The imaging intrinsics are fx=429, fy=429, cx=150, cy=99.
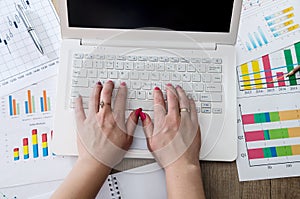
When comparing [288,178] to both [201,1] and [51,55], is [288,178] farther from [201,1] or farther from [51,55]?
[51,55]

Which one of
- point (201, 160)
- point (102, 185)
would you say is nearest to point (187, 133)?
point (201, 160)

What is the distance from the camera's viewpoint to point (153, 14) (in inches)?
31.1

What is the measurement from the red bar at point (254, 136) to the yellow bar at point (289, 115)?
51mm

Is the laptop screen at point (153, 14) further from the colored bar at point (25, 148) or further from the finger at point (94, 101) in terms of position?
the colored bar at point (25, 148)

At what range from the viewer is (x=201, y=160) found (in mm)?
809

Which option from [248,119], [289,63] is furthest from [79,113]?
[289,63]

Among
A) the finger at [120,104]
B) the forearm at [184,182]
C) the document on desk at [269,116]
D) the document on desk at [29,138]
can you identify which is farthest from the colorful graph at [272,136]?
the document on desk at [29,138]

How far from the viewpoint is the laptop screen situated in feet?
2.55

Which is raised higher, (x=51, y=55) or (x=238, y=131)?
(x=51, y=55)

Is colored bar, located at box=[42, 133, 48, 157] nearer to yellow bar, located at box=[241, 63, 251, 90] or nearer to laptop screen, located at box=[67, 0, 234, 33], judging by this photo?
laptop screen, located at box=[67, 0, 234, 33]

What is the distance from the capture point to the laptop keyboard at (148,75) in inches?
32.5

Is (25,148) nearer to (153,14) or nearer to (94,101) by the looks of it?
(94,101)

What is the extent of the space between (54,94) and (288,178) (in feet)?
1.57

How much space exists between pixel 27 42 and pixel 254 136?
497mm
